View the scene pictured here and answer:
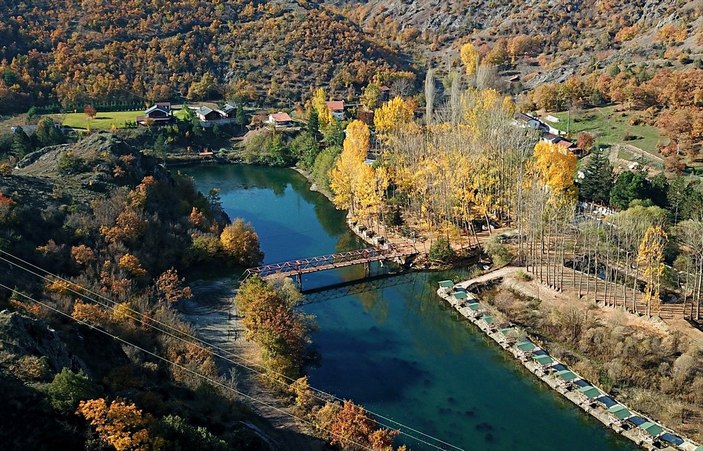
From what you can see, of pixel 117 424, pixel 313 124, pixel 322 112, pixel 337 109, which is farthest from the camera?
pixel 337 109

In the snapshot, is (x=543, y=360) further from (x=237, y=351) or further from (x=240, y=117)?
(x=240, y=117)

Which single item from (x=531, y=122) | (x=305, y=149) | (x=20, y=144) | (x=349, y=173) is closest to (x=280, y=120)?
(x=305, y=149)

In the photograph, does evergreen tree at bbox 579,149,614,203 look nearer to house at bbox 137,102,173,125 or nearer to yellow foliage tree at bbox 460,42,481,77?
yellow foliage tree at bbox 460,42,481,77

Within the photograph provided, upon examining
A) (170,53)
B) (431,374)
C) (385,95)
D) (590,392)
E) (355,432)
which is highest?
(170,53)

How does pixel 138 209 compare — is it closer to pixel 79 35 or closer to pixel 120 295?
pixel 120 295

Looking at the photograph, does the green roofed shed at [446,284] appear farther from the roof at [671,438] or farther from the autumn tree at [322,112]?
the autumn tree at [322,112]

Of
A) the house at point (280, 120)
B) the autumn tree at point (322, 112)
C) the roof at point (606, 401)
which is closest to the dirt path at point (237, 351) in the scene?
the roof at point (606, 401)

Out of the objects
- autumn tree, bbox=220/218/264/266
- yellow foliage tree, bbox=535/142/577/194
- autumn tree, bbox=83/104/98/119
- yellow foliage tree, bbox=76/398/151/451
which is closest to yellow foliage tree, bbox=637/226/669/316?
yellow foliage tree, bbox=535/142/577/194
